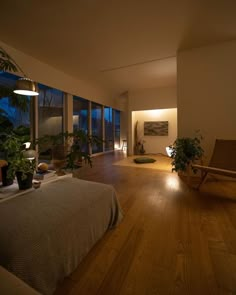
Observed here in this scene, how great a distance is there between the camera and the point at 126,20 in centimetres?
253

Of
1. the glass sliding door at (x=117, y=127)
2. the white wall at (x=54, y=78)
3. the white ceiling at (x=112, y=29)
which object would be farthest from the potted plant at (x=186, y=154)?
the glass sliding door at (x=117, y=127)

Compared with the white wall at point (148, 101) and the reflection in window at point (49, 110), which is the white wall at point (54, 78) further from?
the white wall at point (148, 101)

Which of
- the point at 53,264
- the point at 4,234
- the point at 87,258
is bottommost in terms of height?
the point at 87,258

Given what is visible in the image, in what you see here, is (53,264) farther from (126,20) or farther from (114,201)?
(126,20)

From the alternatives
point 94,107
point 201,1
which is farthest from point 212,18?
point 94,107

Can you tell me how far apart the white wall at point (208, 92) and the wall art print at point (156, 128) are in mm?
3345

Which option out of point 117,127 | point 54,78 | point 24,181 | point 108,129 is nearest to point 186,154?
point 24,181

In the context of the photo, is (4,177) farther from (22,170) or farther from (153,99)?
(153,99)

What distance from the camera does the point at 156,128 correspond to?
22.9 feet

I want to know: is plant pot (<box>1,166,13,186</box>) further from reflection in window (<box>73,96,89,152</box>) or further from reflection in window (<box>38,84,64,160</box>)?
reflection in window (<box>73,96,89,152</box>)

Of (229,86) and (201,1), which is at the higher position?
(201,1)

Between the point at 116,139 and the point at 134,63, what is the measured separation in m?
4.54

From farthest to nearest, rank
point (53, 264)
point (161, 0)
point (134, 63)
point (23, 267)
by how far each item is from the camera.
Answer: point (134, 63), point (161, 0), point (53, 264), point (23, 267)

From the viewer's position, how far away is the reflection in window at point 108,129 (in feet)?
23.9
